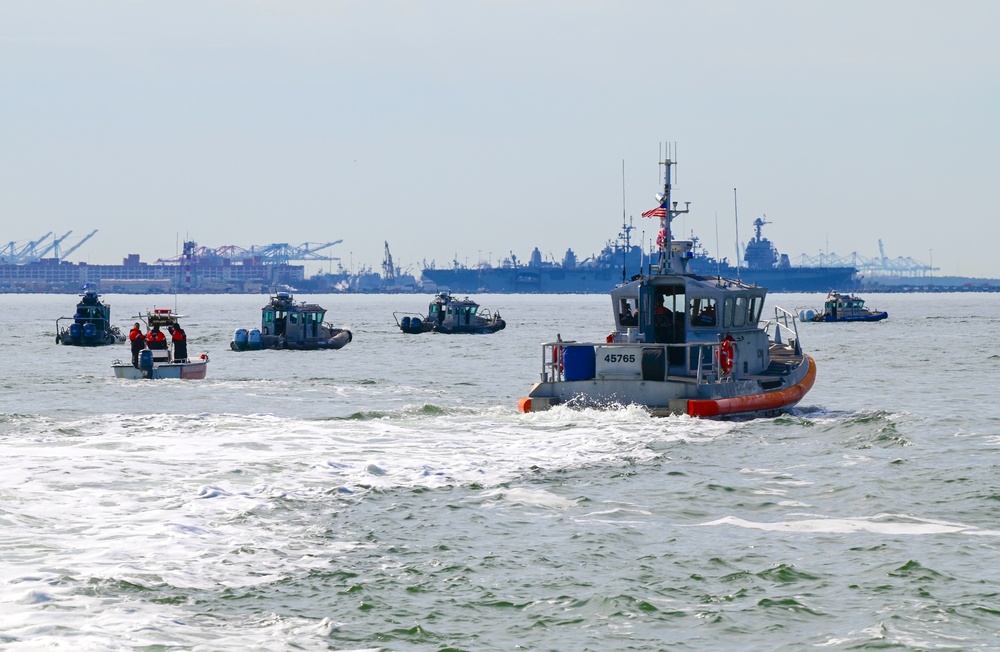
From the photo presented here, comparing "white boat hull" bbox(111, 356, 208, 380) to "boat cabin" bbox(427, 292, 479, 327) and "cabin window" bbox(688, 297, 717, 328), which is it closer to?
"cabin window" bbox(688, 297, 717, 328)

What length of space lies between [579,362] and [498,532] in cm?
1320

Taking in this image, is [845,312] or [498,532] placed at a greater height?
[498,532]

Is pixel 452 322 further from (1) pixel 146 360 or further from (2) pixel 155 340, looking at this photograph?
(1) pixel 146 360

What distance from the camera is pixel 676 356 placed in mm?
30969

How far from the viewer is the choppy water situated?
1198 cm

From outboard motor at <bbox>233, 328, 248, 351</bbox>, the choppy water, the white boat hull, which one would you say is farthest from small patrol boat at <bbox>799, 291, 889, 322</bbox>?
the choppy water

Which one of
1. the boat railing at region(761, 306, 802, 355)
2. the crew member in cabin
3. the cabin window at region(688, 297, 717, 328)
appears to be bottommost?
the crew member in cabin

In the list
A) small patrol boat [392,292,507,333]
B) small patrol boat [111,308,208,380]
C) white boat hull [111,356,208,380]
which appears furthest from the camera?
small patrol boat [392,292,507,333]

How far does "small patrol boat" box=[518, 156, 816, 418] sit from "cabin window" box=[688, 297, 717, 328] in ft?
0.08

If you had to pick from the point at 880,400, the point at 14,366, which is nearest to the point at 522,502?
the point at 880,400

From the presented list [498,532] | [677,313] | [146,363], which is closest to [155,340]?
[146,363]

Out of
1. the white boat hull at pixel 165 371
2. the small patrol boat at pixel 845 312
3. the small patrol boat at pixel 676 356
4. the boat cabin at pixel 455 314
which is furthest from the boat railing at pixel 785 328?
the small patrol boat at pixel 845 312

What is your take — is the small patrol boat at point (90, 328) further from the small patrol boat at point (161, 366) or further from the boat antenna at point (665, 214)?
the boat antenna at point (665, 214)

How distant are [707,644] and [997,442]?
1682cm
